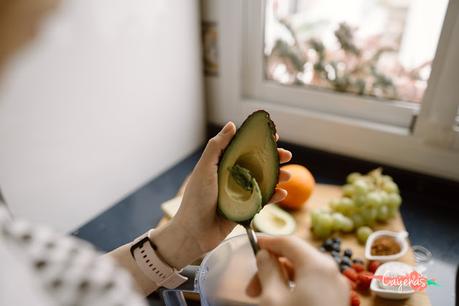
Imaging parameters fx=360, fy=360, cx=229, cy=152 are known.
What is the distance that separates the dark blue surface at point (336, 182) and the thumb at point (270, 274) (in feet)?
0.91

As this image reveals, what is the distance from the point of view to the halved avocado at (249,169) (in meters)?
0.43

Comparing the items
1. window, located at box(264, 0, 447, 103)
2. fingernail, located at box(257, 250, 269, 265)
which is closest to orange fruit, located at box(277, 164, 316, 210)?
window, located at box(264, 0, 447, 103)

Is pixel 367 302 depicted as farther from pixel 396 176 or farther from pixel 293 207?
pixel 396 176

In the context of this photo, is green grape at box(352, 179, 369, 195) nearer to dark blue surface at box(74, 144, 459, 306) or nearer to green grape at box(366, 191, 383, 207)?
green grape at box(366, 191, 383, 207)

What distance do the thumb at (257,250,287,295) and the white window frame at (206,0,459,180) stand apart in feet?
1.82

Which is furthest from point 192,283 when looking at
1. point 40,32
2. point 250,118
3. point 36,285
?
point 40,32

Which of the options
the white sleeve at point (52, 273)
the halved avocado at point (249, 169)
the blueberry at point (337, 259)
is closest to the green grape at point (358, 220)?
the blueberry at point (337, 259)

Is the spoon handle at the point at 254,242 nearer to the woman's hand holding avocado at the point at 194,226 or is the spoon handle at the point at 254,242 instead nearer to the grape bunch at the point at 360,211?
the woman's hand holding avocado at the point at 194,226

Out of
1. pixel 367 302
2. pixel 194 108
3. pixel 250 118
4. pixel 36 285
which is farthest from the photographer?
pixel 194 108

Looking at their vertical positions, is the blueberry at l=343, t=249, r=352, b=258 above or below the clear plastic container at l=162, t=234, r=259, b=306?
below

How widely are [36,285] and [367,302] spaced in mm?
543

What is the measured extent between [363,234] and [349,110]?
324 mm

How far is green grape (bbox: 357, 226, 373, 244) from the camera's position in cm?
68

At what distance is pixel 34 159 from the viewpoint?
24.5 inches
